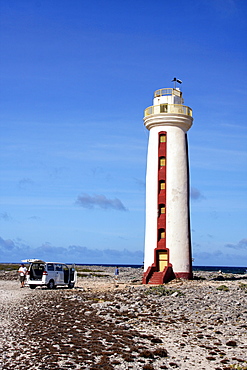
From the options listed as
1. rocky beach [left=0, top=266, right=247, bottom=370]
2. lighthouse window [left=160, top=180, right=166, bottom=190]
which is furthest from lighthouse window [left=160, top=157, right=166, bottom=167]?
rocky beach [left=0, top=266, right=247, bottom=370]

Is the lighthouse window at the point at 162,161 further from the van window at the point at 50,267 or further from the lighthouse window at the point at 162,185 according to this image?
the van window at the point at 50,267

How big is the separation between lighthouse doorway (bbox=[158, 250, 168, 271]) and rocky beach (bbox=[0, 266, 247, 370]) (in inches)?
352

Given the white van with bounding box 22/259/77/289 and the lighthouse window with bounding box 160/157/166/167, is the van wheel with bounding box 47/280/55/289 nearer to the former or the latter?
the white van with bounding box 22/259/77/289

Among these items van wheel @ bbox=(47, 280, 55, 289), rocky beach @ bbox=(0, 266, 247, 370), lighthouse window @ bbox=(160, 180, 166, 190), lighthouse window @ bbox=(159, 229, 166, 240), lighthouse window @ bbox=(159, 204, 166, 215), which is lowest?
rocky beach @ bbox=(0, 266, 247, 370)

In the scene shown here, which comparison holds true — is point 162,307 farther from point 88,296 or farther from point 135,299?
point 88,296

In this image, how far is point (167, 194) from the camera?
3572cm

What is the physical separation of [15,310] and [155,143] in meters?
19.4

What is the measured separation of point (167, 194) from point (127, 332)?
64.3 ft

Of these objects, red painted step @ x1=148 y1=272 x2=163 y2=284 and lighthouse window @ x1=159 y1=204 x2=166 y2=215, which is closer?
red painted step @ x1=148 y1=272 x2=163 y2=284

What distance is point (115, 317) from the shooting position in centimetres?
1989

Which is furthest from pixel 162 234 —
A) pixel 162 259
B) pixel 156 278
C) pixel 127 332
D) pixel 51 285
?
pixel 127 332

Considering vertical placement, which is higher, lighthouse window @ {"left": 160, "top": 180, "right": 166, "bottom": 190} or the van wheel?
lighthouse window @ {"left": 160, "top": 180, "right": 166, "bottom": 190}

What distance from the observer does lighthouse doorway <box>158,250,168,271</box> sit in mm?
35375

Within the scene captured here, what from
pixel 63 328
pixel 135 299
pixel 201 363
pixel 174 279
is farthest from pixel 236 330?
pixel 174 279
